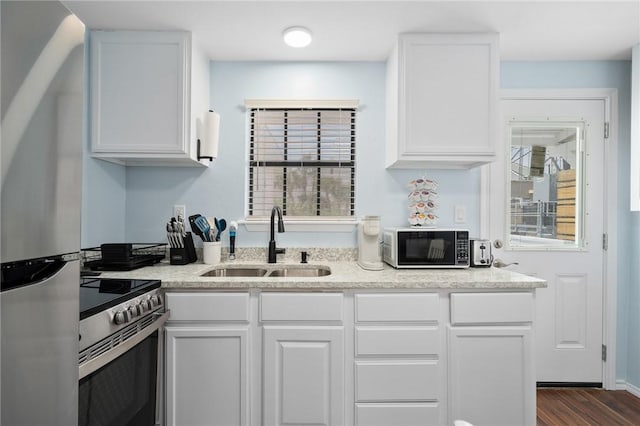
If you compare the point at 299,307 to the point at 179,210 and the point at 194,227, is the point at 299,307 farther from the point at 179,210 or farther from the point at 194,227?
the point at 179,210

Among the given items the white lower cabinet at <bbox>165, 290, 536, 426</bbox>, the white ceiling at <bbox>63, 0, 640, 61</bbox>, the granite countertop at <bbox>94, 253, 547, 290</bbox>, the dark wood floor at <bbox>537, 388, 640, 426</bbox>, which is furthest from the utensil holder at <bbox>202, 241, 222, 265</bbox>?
the dark wood floor at <bbox>537, 388, 640, 426</bbox>

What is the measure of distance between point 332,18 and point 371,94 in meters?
0.66

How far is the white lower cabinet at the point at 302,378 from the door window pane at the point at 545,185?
160cm

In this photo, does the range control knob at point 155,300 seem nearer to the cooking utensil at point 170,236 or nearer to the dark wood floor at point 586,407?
the cooking utensil at point 170,236

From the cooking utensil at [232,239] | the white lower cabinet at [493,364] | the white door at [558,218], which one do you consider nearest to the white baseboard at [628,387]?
the white door at [558,218]

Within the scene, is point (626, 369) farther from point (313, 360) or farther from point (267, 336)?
point (267, 336)

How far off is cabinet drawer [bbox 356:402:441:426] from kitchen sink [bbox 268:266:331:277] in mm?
834

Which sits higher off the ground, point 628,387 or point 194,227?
point 194,227

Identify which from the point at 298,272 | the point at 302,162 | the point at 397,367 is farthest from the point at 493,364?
the point at 302,162

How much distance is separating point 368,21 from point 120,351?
6.56ft

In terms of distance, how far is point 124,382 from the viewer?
4.42 feet

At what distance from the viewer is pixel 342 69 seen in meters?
2.38

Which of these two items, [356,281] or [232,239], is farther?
[232,239]

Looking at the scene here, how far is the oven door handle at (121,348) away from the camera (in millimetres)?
1108
